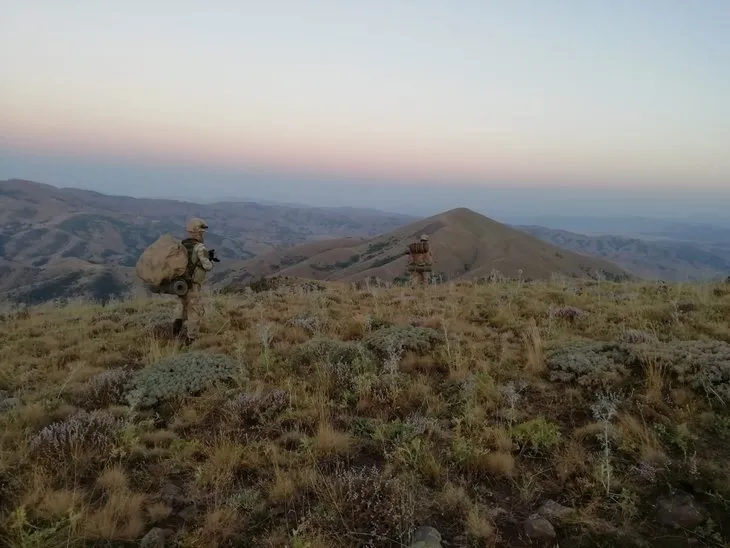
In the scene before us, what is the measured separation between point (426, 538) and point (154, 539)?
2.14 m

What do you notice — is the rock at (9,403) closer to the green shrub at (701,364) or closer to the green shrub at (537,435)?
the green shrub at (537,435)

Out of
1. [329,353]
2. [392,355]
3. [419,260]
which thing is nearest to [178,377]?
[329,353]

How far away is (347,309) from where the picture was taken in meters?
11.7

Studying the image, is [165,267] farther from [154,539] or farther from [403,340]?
[154,539]

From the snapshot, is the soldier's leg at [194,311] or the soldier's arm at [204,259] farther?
the soldier's leg at [194,311]

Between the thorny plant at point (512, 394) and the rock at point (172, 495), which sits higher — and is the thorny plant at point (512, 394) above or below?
above

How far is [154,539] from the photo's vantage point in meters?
3.46

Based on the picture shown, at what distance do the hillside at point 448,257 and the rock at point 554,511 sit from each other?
236ft

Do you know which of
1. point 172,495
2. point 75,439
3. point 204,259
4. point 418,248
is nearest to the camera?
point 172,495

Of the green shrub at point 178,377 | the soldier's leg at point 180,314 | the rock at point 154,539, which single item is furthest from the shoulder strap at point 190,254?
the rock at point 154,539

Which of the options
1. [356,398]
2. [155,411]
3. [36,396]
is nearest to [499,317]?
[356,398]

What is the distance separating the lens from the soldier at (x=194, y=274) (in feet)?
28.9

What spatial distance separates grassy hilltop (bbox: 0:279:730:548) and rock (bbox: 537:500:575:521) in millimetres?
29

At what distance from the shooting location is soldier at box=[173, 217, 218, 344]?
880 centimetres
